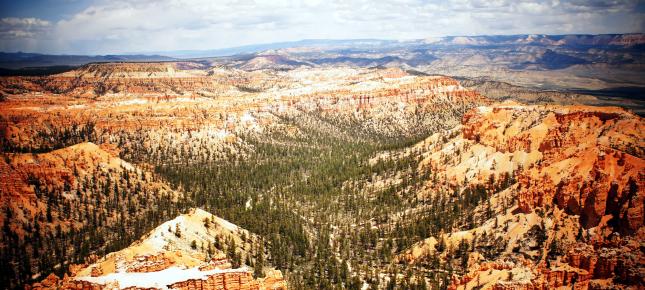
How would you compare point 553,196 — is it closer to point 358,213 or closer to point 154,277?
point 358,213

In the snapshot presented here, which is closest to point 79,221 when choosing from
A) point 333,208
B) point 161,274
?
point 333,208

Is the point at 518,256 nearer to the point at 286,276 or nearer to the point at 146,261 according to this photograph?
the point at 286,276

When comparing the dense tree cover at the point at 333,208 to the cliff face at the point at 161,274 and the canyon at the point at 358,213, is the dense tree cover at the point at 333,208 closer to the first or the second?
the canyon at the point at 358,213

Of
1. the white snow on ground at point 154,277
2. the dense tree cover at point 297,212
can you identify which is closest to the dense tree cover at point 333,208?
the dense tree cover at point 297,212

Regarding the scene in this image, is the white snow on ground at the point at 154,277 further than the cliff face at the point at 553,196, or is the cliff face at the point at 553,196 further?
the cliff face at the point at 553,196

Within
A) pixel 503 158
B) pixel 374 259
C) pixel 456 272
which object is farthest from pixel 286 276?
pixel 503 158

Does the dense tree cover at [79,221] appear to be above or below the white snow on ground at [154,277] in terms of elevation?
below
